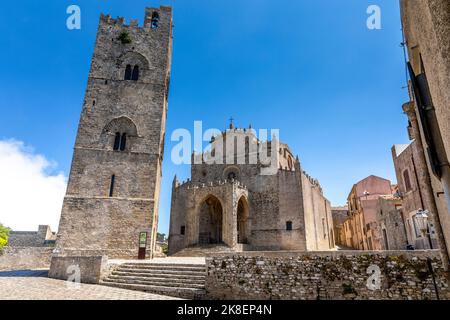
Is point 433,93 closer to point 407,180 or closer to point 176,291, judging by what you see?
point 176,291

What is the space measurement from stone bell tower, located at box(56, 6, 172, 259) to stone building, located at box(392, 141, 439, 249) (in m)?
15.0

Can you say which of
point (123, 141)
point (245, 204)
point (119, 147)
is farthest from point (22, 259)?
point (245, 204)

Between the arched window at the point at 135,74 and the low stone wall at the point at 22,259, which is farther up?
the arched window at the point at 135,74

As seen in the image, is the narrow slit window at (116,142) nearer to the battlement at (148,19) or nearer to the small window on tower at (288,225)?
the battlement at (148,19)

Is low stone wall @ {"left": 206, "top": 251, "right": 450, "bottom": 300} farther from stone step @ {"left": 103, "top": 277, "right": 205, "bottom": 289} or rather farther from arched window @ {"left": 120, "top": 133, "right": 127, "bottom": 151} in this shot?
arched window @ {"left": 120, "top": 133, "right": 127, "bottom": 151}

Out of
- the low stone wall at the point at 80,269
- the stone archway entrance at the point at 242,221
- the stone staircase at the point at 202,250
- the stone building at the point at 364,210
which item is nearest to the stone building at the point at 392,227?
the stone building at the point at 364,210

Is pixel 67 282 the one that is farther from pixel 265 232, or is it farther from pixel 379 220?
pixel 379 220

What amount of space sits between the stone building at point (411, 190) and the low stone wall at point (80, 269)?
597 inches

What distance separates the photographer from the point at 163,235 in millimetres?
51906

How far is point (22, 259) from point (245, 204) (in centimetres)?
1706

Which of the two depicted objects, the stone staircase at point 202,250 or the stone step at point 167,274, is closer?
the stone step at point 167,274

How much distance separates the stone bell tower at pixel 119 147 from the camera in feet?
52.7
